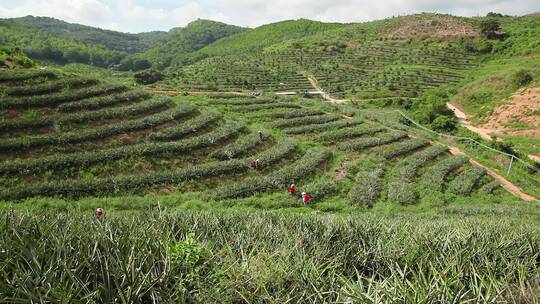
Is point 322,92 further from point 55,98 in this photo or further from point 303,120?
point 55,98

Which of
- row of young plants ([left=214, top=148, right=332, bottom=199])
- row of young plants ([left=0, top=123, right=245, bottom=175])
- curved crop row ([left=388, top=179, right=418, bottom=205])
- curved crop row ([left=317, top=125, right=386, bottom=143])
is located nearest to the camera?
row of young plants ([left=0, top=123, right=245, bottom=175])

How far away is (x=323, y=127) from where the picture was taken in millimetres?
35688

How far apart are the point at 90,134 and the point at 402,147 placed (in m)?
24.9

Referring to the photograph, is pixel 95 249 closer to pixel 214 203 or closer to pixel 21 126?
pixel 214 203

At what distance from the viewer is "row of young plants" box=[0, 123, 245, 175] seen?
20.3 meters

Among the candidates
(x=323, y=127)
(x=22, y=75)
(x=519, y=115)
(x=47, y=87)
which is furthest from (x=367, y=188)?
(x=519, y=115)

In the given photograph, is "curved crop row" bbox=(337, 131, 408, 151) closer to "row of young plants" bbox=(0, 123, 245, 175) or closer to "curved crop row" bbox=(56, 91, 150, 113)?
"row of young plants" bbox=(0, 123, 245, 175)

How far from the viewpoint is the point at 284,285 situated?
216 inches

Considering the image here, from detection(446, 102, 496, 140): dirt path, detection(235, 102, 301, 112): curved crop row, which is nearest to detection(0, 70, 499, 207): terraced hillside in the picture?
detection(235, 102, 301, 112): curved crop row

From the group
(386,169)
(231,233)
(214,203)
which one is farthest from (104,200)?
(386,169)

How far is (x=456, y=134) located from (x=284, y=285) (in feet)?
134

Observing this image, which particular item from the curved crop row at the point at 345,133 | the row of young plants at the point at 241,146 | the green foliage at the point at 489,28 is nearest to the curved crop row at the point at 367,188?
the curved crop row at the point at 345,133

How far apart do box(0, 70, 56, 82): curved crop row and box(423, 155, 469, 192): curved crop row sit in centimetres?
3072

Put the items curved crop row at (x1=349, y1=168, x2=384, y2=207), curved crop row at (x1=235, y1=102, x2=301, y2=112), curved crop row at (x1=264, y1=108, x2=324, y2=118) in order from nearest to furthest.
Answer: curved crop row at (x1=349, y1=168, x2=384, y2=207)
curved crop row at (x1=264, y1=108, x2=324, y2=118)
curved crop row at (x1=235, y1=102, x2=301, y2=112)
